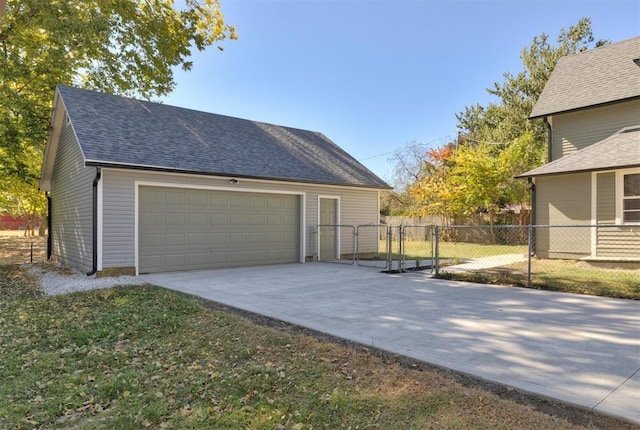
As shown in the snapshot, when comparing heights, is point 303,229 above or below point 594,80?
below

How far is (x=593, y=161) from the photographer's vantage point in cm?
1059

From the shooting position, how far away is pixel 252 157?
40.5 feet

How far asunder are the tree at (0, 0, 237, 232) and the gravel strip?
5711mm

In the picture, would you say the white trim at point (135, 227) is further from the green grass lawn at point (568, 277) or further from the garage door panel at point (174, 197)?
the green grass lawn at point (568, 277)

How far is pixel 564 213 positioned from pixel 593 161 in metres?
1.79

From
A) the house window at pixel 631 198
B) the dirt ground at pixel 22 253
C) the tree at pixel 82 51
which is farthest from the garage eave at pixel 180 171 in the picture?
the house window at pixel 631 198

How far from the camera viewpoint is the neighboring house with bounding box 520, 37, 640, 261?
10383mm

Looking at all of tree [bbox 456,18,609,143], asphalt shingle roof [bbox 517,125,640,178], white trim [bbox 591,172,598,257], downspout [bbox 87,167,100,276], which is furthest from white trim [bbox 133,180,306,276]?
tree [bbox 456,18,609,143]

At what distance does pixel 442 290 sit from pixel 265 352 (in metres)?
4.72

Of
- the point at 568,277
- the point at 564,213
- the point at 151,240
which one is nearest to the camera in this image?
the point at 568,277

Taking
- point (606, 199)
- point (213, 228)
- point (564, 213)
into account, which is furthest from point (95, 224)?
point (606, 199)

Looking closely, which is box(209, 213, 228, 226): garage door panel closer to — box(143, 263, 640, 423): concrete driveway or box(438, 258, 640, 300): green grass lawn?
box(143, 263, 640, 423): concrete driveway

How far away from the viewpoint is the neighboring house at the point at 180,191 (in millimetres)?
9344

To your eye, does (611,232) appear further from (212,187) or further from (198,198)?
(198,198)
